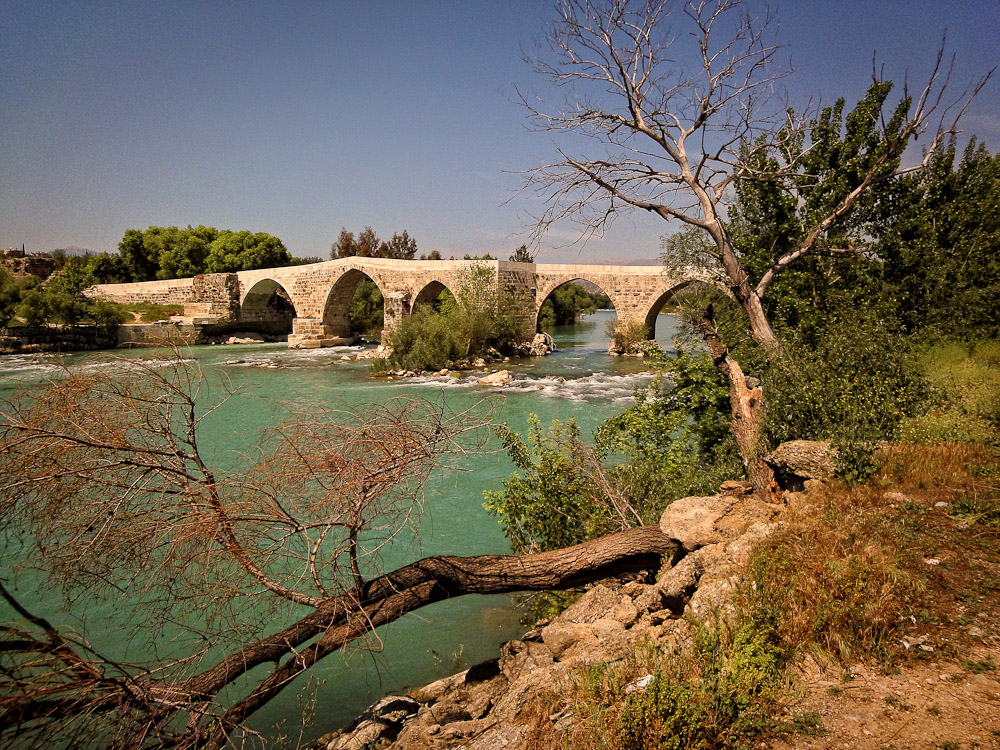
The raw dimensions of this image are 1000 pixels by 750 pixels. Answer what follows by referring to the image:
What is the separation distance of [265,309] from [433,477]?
30900 millimetres

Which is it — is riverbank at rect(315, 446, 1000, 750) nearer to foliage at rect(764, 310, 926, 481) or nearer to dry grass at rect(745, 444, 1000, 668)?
dry grass at rect(745, 444, 1000, 668)

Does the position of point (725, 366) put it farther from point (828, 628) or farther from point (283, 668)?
point (283, 668)

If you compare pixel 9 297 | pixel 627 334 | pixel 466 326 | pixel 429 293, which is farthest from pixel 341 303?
pixel 627 334

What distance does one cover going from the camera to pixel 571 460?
5.42 metres

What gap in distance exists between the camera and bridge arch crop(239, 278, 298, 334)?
1302 inches

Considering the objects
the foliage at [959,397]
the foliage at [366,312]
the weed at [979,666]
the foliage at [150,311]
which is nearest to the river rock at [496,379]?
the foliage at [959,397]

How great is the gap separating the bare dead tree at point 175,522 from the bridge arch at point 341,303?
2550 cm

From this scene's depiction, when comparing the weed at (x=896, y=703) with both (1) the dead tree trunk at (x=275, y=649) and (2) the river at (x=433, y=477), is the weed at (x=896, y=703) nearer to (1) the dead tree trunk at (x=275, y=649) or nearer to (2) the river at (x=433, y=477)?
(1) the dead tree trunk at (x=275, y=649)

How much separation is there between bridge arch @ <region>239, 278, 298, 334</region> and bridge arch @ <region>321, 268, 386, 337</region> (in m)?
3.77

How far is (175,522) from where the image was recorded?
9.04 ft

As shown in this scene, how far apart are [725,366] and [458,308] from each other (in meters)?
15.9

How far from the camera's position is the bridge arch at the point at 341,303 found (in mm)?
28203

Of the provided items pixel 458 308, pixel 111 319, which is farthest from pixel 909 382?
pixel 111 319

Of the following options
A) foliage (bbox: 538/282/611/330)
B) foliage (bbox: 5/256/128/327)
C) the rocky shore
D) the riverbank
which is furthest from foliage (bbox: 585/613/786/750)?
foliage (bbox: 538/282/611/330)
